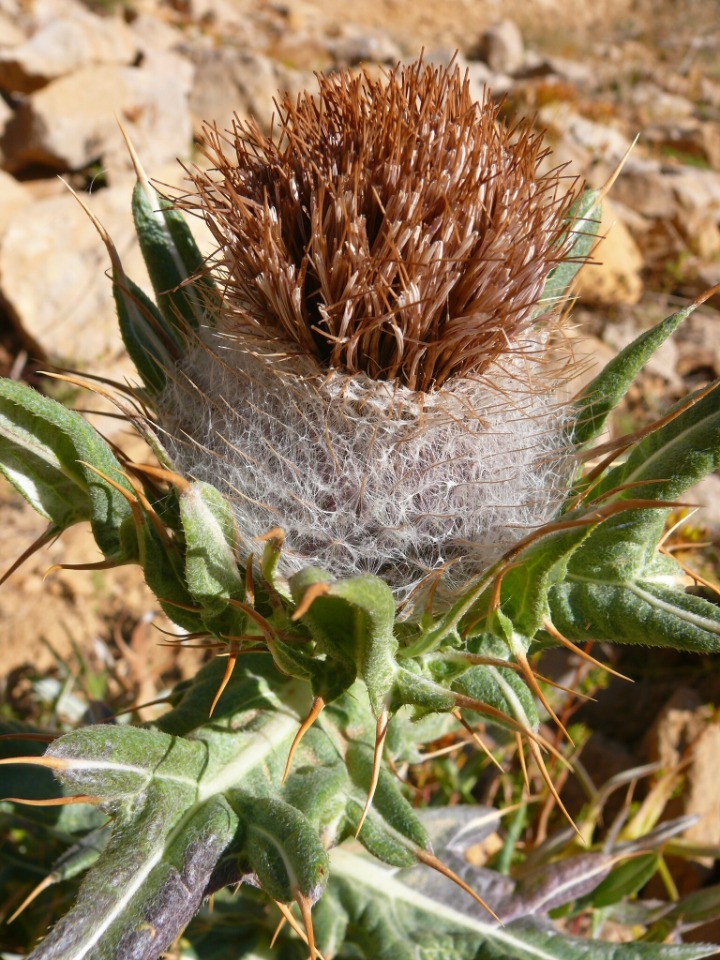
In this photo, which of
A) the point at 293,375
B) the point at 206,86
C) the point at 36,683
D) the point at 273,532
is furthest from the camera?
the point at 206,86

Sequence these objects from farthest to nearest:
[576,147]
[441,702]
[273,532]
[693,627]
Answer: [576,147] < [693,627] < [441,702] < [273,532]

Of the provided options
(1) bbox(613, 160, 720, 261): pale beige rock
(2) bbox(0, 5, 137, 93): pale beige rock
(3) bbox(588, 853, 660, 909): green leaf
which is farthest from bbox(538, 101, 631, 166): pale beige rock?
(3) bbox(588, 853, 660, 909): green leaf

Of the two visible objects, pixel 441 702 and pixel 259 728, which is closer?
pixel 441 702

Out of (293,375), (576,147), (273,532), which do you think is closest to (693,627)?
(273,532)

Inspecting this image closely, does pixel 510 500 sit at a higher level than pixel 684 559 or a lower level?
higher

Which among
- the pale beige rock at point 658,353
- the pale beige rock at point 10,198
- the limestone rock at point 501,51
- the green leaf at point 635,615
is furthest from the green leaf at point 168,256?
the limestone rock at point 501,51

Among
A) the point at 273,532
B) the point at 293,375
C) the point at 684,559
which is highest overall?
the point at 293,375

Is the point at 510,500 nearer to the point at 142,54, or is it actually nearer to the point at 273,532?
the point at 273,532

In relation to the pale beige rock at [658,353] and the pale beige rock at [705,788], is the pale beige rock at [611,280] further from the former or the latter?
the pale beige rock at [705,788]
